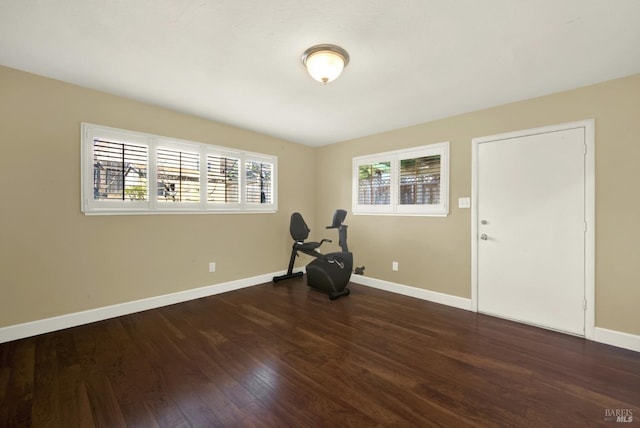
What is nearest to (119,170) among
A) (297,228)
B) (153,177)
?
(153,177)

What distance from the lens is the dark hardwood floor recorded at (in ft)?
5.06

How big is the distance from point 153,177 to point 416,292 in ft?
12.3

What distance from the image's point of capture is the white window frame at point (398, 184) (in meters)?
3.42

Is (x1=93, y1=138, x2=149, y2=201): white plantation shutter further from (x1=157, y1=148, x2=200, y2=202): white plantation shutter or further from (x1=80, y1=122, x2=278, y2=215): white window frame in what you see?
(x1=157, y1=148, x2=200, y2=202): white plantation shutter

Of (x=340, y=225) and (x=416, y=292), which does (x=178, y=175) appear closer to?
(x=340, y=225)

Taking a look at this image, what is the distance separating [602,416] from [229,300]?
3462mm

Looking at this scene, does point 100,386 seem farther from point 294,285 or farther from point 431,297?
point 431,297

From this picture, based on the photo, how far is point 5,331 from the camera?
2.33 metres

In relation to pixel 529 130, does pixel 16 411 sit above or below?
below

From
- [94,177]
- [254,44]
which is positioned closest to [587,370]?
[254,44]

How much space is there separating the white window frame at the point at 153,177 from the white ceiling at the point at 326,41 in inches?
18.0

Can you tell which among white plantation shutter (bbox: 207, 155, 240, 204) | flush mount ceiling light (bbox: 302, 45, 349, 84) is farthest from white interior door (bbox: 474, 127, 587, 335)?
white plantation shutter (bbox: 207, 155, 240, 204)

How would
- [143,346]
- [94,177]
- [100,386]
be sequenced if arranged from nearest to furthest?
[100,386] < [143,346] < [94,177]

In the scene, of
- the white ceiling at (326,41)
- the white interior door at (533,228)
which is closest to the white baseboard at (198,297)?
the white interior door at (533,228)
